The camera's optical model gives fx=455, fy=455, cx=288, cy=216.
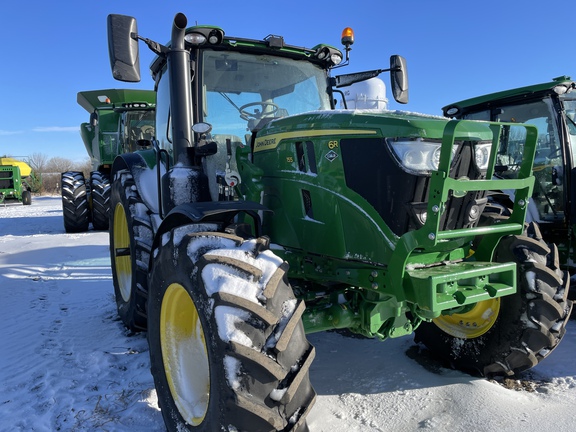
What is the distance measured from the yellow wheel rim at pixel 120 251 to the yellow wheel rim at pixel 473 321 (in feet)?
9.51

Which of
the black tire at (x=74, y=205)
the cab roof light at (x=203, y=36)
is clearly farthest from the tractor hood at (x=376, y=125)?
the black tire at (x=74, y=205)

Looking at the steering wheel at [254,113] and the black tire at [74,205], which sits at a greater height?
the steering wheel at [254,113]

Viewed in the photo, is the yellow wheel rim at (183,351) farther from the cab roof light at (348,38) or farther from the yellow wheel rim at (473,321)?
the cab roof light at (348,38)

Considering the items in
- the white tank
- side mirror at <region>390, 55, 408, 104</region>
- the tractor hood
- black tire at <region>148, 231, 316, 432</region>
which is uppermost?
the white tank

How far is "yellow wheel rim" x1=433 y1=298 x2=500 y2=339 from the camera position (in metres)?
3.15

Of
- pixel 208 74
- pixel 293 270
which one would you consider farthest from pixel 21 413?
pixel 208 74

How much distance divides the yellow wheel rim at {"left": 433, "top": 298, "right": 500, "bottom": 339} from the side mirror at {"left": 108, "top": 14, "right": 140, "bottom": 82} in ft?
8.97

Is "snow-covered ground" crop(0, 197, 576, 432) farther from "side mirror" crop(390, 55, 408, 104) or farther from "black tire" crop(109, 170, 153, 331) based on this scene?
"side mirror" crop(390, 55, 408, 104)

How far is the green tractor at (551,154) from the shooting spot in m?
5.39

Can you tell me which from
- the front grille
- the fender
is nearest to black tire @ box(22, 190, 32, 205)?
the fender

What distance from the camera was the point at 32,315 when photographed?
4766mm

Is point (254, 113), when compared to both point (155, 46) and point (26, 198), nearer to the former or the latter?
point (155, 46)

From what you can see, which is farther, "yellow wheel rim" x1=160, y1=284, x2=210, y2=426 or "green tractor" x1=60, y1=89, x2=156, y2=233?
"green tractor" x1=60, y1=89, x2=156, y2=233

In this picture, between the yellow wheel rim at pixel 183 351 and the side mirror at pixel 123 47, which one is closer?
the yellow wheel rim at pixel 183 351
